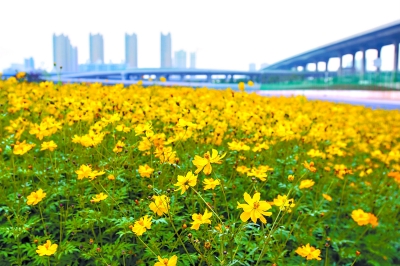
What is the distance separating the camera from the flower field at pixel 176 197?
2064mm

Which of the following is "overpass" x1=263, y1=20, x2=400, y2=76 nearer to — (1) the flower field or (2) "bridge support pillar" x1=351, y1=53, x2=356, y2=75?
(2) "bridge support pillar" x1=351, y1=53, x2=356, y2=75

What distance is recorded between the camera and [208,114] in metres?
4.06

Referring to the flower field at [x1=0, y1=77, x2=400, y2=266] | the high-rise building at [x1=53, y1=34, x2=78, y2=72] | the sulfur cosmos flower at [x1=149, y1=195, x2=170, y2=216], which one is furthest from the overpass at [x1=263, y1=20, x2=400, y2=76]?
the high-rise building at [x1=53, y1=34, x2=78, y2=72]

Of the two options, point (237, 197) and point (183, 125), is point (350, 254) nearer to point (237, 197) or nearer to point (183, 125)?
point (237, 197)

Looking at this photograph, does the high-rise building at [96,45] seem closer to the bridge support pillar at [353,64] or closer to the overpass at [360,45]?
the overpass at [360,45]

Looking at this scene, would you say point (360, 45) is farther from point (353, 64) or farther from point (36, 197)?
point (36, 197)

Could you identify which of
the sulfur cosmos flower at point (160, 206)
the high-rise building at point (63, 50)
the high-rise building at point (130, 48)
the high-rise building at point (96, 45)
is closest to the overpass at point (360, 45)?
the sulfur cosmos flower at point (160, 206)

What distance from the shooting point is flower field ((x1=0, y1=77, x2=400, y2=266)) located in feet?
6.77

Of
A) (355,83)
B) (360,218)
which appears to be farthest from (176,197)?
(355,83)

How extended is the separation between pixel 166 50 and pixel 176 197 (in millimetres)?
142117

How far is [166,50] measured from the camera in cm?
14138

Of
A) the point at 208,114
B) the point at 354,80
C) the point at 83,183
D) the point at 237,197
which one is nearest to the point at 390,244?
the point at 237,197

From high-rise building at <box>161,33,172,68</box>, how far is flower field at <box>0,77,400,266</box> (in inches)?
5355

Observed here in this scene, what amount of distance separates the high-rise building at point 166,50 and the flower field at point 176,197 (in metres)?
136
